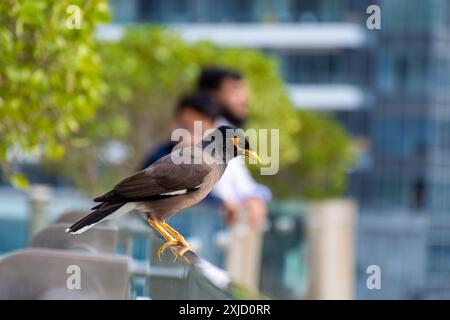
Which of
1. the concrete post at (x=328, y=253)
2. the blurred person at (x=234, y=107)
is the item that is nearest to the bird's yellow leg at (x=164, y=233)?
the blurred person at (x=234, y=107)

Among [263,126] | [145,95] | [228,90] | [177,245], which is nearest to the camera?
[177,245]

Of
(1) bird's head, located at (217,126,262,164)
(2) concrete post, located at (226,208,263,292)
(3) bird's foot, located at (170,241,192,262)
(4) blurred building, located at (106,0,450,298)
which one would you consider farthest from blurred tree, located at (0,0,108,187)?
(4) blurred building, located at (106,0,450,298)

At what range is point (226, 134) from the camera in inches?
62.2

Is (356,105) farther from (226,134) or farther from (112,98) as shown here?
(226,134)

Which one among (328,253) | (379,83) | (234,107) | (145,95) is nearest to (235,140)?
(234,107)

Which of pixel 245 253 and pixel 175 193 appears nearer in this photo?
pixel 175 193

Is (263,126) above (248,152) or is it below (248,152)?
below

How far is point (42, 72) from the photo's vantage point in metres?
3.43

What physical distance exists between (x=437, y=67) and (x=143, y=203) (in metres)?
32.4

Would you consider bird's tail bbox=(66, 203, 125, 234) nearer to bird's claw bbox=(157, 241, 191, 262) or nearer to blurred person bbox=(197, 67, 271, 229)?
bird's claw bbox=(157, 241, 191, 262)

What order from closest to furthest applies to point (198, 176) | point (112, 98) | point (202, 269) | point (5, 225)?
1. point (198, 176)
2. point (202, 269)
3. point (5, 225)
4. point (112, 98)

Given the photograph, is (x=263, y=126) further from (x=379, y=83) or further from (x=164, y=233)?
(x=379, y=83)

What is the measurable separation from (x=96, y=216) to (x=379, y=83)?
32498 millimetres
